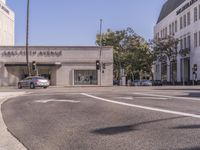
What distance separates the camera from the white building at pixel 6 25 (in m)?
79.3

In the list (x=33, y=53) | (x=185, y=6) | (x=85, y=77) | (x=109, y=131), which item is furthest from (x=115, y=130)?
(x=185, y=6)

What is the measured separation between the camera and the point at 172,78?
8694 centimetres

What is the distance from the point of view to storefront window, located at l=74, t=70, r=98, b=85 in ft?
231

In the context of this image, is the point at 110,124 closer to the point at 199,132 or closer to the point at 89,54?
the point at 199,132

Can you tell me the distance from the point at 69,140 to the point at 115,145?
1.18 meters

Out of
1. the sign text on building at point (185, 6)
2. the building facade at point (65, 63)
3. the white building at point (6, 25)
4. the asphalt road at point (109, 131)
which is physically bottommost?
the asphalt road at point (109, 131)

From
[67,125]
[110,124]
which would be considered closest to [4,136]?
[67,125]

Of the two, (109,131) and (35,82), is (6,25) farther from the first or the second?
(109,131)

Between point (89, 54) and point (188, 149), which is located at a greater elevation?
point (89, 54)

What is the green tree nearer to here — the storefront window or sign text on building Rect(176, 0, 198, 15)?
sign text on building Rect(176, 0, 198, 15)

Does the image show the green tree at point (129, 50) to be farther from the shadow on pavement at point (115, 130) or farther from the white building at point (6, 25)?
the shadow on pavement at point (115, 130)

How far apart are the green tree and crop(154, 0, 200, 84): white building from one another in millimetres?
5049

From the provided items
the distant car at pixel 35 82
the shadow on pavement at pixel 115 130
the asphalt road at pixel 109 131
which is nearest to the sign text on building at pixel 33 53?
the distant car at pixel 35 82

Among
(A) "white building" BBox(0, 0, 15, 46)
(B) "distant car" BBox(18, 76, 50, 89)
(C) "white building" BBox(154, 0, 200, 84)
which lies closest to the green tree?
(C) "white building" BBox(154, 0, 200, 84)
